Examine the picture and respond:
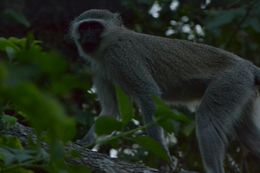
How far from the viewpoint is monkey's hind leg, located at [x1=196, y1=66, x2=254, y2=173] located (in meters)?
5.80

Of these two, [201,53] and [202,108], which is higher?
[201,53]

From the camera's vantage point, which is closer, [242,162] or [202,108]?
[202,108]

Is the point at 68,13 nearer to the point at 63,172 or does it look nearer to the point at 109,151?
the point at 109,151

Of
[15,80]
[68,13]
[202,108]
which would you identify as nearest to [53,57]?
[15,80]

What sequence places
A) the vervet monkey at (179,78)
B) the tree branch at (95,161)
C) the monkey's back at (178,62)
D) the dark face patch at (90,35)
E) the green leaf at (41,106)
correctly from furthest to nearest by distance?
1. the dark face patch at (90,35)
2. the monkey's back at (178,62)
3. the vervet monkey at (179,78)
4. the tree branch at (95,161)
5. the green leaf at (41,106)

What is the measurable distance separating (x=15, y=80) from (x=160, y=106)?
0.48 meters

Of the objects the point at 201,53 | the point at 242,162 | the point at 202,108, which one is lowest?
the point at 242,162

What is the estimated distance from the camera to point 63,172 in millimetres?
1036

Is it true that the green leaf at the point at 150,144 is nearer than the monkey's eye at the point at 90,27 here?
Yes

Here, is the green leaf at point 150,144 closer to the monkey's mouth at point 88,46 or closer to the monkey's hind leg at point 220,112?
the monkey's hind leg at point 220,112

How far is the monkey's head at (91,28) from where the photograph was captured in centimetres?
652

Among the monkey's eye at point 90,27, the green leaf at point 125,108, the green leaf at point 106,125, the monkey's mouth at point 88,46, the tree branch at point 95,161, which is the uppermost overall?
the monkey's eye at point 90,27

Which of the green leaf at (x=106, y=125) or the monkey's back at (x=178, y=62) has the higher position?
the green leaf at (x=106, y=125)

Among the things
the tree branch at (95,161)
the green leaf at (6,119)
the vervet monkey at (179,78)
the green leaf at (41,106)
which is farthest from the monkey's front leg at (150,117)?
the green leaf at (41,106)
